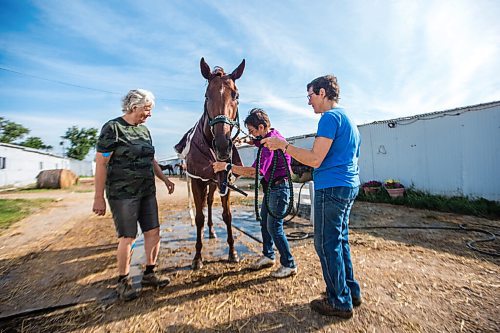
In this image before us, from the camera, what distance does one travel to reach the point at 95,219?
6.86 m

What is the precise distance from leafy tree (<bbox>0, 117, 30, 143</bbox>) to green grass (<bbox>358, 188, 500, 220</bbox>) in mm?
63644

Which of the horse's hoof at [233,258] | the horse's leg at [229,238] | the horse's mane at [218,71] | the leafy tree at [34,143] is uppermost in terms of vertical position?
the leafy tree at [34,143]

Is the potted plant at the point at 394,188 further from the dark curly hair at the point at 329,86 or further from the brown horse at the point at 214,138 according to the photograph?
the dark curly hair at the point at 329,86

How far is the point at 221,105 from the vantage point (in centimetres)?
299

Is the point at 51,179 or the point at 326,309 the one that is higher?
the point at 51,179

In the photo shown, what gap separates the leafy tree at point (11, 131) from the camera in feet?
152

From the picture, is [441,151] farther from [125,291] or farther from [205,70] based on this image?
[125,291]

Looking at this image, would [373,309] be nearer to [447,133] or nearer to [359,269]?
[359,269]

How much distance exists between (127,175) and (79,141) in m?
66.0

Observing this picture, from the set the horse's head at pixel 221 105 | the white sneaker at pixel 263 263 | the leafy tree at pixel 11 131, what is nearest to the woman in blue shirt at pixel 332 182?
the horse's head at pixel 221 105

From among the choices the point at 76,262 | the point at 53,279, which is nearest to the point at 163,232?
the point at 76,262

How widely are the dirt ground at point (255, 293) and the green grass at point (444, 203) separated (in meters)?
2.48

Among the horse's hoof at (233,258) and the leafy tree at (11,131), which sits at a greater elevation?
the leafy tree at (11,131)

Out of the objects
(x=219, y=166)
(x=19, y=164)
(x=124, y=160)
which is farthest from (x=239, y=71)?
(x=19, y=164)
